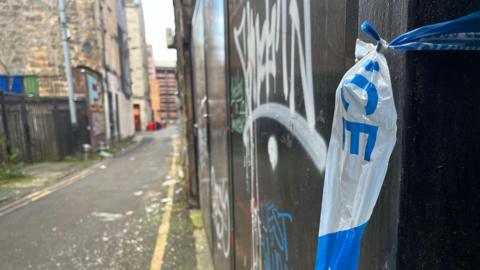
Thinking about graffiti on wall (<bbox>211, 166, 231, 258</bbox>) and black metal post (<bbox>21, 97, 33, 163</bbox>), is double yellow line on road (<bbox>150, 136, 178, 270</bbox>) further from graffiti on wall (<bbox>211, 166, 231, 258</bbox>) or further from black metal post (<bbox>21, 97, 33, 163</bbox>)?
black metal post (<bbox>21, 97, 33, 163</bbox>)

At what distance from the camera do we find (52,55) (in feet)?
49.5

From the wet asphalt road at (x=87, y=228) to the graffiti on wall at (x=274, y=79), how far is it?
2.75m

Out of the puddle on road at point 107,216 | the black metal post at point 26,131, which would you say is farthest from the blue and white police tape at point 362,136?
the black metal post at point 26,131

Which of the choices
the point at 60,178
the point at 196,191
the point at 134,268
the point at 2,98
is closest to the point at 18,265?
the point at 134,268

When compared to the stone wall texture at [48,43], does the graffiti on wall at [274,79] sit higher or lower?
lower

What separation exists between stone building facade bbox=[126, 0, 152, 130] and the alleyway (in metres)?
29.6

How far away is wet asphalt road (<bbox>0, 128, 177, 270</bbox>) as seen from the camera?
390 centimetres

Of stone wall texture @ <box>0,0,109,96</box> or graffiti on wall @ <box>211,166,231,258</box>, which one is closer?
graffiti on wall @ <box>211,166,231,258</box>

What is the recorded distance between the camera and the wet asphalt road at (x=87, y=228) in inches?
154

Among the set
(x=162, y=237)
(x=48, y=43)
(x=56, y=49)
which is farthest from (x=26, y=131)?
(x=162, y=237)

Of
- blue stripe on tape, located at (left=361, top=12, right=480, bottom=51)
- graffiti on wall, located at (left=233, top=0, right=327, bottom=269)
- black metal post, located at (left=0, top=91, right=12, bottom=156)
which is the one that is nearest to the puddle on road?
graffiti on wall, located at (left=233, top=0, right=327, bottom=269)

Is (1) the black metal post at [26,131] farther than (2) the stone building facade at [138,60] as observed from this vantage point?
No

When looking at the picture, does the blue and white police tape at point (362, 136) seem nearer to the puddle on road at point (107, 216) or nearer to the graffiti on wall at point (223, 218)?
the graffiti on wall at point (223, 218)

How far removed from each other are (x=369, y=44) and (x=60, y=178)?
33.5 feet
